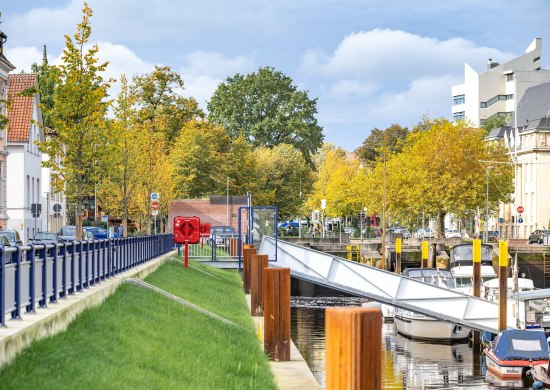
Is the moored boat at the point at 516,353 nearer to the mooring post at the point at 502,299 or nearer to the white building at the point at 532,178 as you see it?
the mooring post at the point at 502,299

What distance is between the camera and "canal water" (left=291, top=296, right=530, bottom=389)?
3819 cm

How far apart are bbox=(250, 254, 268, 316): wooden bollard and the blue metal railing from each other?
4369 mm

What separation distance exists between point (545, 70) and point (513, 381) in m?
148

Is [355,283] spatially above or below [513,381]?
above

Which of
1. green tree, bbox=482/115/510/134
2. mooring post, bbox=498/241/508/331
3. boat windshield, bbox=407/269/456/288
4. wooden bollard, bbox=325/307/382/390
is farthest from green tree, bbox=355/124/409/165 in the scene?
wooden bollard, bbox=325/307/382/390

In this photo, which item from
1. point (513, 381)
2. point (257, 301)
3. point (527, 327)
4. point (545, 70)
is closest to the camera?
point (257, 301)

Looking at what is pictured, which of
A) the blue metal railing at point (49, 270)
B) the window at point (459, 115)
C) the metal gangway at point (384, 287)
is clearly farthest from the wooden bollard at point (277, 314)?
the window at point (459, 115)

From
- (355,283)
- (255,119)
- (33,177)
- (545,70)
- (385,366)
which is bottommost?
(385,366)

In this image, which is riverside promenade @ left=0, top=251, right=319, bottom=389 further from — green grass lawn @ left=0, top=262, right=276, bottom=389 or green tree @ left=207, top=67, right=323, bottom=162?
green tree @ left=207, top=67, right=323, bottom=162

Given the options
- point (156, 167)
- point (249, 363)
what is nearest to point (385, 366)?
point (249, 363)

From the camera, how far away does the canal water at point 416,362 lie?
38.2 meters

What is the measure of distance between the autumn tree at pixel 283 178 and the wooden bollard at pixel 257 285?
267 feet

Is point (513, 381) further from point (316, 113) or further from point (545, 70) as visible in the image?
point (545, 70)

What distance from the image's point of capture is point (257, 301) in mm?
33969
